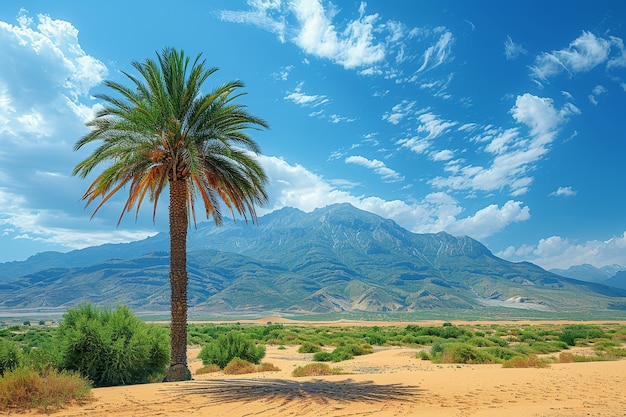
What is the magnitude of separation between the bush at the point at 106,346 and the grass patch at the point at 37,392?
2.62 m

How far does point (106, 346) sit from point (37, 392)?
3539 millimetres

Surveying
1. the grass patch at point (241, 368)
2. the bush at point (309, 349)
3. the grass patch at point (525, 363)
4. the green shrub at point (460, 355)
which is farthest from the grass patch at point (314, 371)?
the bush at point (309, 349)

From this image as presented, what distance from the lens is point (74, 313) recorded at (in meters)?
14.7

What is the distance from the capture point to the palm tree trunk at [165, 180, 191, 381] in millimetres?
15273

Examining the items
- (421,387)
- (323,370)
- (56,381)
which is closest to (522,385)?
(421,387)

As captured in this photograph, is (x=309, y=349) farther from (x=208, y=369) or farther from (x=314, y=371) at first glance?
(x=314, y=371)

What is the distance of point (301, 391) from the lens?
12.9 m

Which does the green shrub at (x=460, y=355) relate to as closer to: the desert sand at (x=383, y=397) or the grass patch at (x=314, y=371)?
the desert sand at (x=383, y=397)

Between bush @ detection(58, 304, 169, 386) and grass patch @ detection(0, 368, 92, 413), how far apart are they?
2.62 m

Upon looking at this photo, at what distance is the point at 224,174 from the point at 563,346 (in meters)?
29.6

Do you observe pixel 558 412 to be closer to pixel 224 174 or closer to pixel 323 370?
pixel 323 370

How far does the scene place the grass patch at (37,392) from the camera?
998 cm

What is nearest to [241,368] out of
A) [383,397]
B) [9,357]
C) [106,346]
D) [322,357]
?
[106,346]

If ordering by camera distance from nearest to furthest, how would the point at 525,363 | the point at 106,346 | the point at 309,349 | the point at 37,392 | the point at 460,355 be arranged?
1. the point at 37,392
2. the point at 106,346
3. the point at 525,363
4. the point at 460,355
5. the point at 309,349
